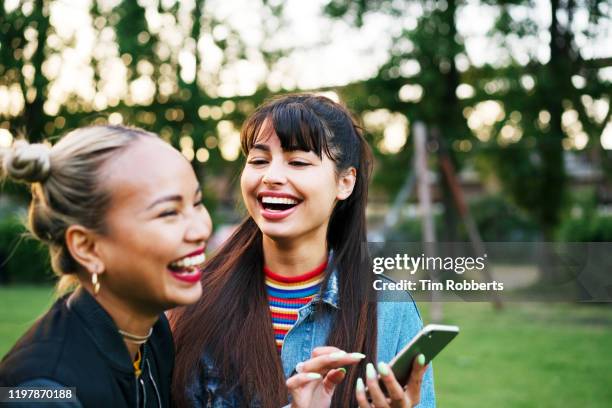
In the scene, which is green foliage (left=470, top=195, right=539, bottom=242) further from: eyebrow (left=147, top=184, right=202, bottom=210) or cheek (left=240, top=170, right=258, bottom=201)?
eyebrow (left=147, top=184, right=202, bottom=210)

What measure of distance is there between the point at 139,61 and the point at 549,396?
14475mm

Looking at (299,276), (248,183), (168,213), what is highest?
(248,183)

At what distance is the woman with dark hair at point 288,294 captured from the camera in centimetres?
235

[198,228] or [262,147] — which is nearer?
[198,228]

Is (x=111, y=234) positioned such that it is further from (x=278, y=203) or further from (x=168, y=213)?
(x=278, y=203)

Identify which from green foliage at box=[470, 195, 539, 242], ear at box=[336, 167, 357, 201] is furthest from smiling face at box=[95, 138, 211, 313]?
green foliage at box=[470, 195, 539, 242]

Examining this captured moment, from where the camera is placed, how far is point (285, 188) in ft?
7.84

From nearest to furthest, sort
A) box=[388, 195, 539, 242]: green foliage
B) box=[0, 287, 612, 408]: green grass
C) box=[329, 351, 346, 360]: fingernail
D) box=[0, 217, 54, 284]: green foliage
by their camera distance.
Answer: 1. box=[329, 351, 346, 360]: fingernail
2. box=[0, 287, 612, 408]: green grass
3. box=[0, 217, 54, 284]: green foliage
4. box=[388, 195, 539, 242]: green foliage

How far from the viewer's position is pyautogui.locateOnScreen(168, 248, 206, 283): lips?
1.90 metres

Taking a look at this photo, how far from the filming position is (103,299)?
1.94m

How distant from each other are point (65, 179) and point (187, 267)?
43 cm

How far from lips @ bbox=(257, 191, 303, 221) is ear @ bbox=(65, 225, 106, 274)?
2.32 feet

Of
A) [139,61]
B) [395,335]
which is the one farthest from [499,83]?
[395,335]

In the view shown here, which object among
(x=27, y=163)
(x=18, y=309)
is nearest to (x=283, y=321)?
(x=27, y=163)
